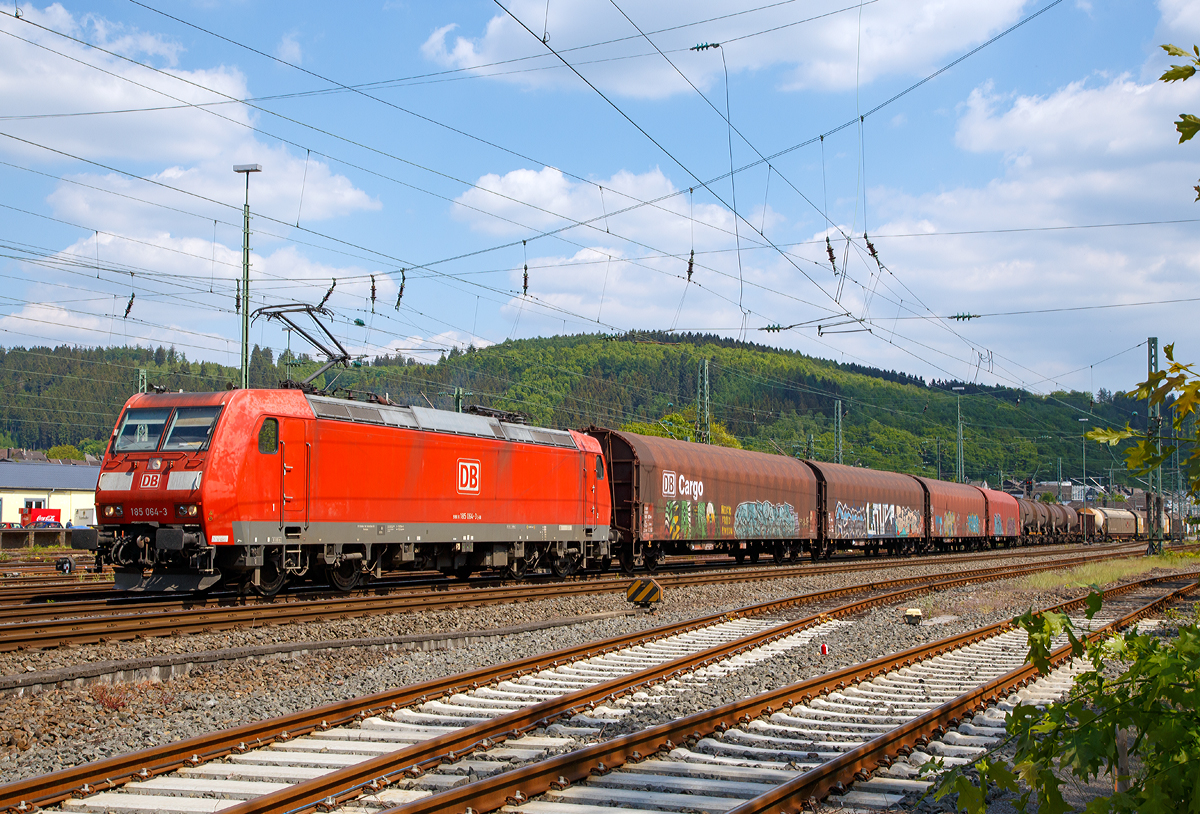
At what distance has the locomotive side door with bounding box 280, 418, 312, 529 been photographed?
1675cm

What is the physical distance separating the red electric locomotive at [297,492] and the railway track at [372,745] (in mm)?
7127

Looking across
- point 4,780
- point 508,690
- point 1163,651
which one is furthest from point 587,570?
point 1163,651

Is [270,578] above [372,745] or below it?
above

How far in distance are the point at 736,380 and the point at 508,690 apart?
139214mm

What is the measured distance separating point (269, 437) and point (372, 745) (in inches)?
390

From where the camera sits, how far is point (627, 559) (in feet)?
89.3

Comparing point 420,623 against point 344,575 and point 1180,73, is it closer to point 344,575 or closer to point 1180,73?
point 344,575

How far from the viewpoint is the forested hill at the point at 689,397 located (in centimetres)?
10081

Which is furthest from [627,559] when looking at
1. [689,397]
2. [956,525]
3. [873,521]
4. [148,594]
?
[689,397]

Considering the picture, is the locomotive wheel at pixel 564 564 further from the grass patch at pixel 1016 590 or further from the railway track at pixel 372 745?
the railway track at pixel 372 745

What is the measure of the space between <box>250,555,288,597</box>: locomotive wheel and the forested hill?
214ft

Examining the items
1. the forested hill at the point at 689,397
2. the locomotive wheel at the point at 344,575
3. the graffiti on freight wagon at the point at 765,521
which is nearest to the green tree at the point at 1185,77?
the locomotive wheel at the point at 344,575

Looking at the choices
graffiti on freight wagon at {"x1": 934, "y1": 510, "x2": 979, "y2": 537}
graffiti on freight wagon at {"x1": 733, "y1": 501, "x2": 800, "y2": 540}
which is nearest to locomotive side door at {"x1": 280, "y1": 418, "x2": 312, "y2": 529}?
graffiti on freight wagon at {"x1": 733, "y1": 501, "x2": 800, "y2": 540}

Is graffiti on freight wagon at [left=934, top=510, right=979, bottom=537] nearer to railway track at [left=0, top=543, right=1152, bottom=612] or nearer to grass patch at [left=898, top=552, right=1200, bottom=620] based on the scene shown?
grass patch at [left=898, top=552, right=1200, bottom=620]
